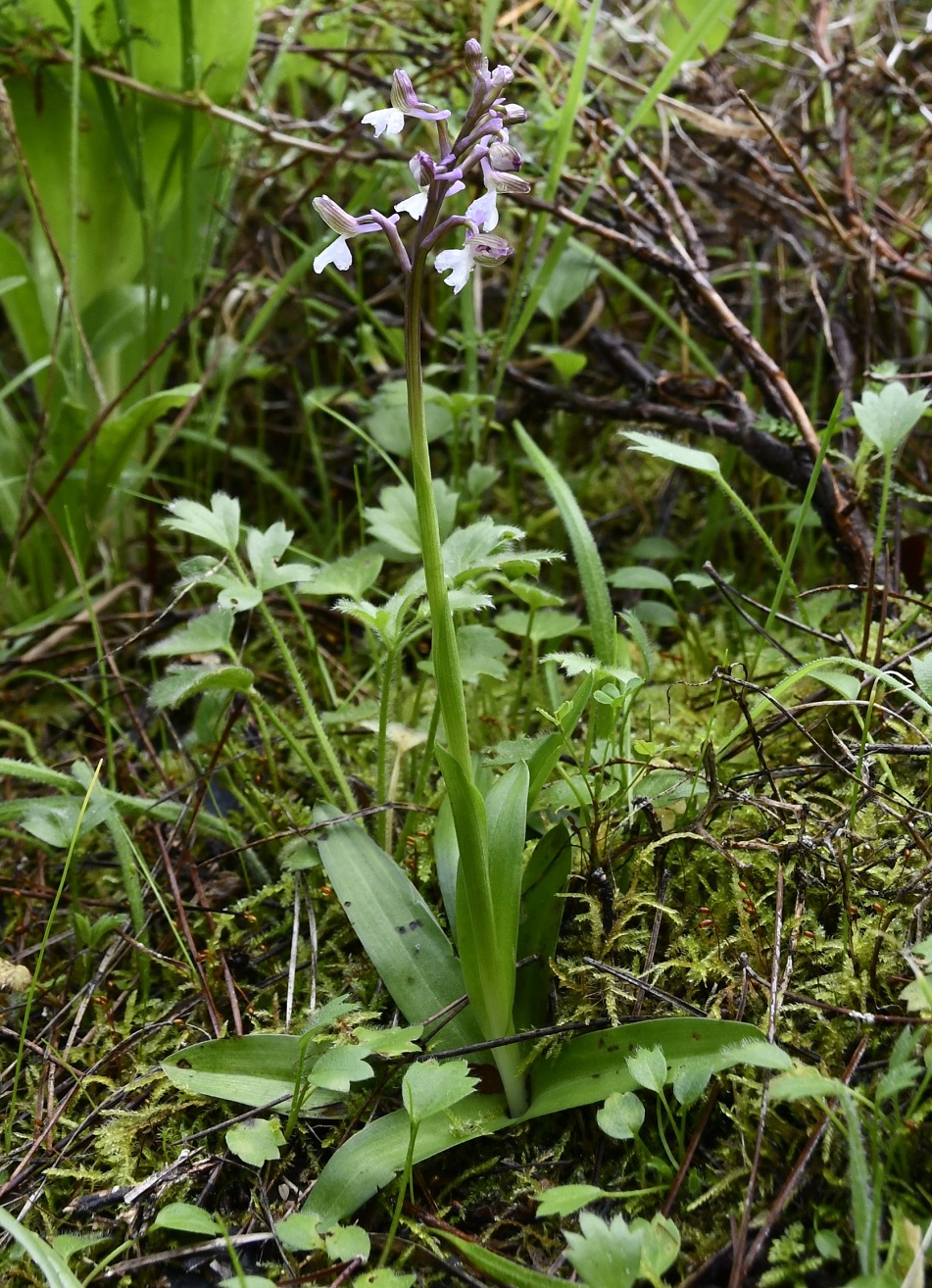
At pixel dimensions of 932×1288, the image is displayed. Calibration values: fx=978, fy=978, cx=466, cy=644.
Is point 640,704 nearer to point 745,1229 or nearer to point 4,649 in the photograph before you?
point 745,1229

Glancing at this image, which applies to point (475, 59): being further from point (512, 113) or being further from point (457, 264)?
point (457, 264)

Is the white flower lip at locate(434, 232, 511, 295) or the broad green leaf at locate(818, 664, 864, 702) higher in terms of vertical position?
the white flower lip at locate(434, 232, 511, 295)

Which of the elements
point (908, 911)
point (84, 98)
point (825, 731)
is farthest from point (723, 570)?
point (84, 98)

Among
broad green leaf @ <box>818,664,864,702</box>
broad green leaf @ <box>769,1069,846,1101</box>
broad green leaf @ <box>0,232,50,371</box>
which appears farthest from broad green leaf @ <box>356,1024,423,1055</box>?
broad green leaf @ <box>0,232,50,371</box>

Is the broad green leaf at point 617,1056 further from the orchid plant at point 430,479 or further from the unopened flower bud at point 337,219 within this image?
the unopened flower bud at point 337,219

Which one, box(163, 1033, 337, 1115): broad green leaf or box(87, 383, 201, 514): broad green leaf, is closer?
box(163, 1033, 337, 1115): broad green leaf

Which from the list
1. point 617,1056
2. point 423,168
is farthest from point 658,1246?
point 423,168

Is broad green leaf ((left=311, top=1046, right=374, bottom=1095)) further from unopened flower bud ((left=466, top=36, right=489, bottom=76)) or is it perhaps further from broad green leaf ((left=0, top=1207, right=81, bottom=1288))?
unopened flower bud ((left=466, top=36, right=489, bottom=76))
